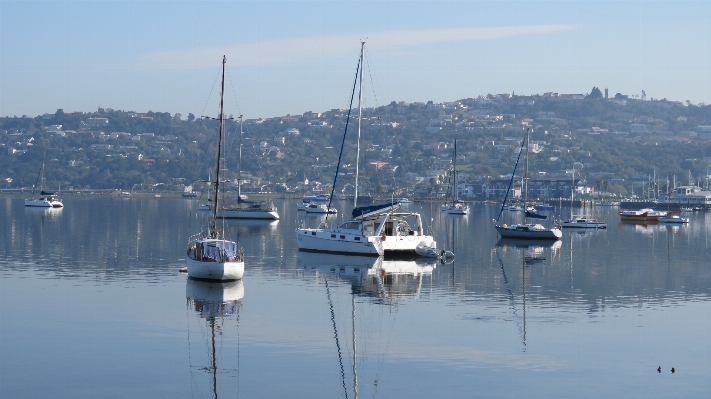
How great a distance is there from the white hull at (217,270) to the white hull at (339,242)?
1166 centimetres

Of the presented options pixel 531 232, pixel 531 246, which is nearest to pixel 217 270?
pixel 531 246

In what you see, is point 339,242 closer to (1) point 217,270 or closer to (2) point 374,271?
(2) point 374,271

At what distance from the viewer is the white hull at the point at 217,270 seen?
3312 centimetres

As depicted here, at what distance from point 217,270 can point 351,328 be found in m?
8.13

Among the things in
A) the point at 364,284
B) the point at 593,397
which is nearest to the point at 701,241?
the point at 364,284

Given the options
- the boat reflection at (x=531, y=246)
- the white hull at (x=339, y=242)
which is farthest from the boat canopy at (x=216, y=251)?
the boat reflection at (x=531, y=246)

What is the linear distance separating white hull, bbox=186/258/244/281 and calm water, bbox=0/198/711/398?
2.07ft

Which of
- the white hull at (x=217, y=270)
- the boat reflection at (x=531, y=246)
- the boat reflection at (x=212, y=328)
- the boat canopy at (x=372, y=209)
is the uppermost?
the boat canopy at (x=372, y=209)

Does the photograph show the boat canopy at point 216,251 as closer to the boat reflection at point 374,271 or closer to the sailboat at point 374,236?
the boat reflection at point 374,271

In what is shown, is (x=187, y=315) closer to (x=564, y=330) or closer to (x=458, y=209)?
(x=564, y=330)

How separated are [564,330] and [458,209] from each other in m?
79.8

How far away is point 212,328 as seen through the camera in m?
25.7

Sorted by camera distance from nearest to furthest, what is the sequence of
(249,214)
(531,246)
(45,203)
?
(531,246)
(249,214)
(45,203)

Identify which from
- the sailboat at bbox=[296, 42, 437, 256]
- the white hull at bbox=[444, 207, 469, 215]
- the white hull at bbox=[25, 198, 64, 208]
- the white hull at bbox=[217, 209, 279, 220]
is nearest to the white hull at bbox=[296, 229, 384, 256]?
the sailboat at bbox=[296, 42, 437, 256]
